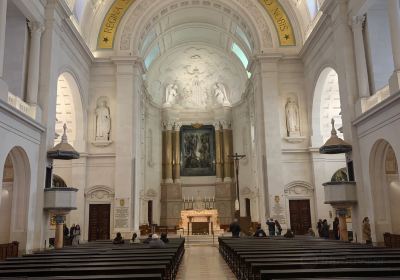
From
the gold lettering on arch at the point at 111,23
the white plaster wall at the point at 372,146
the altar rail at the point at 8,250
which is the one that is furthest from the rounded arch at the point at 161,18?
the altar rail at the point at 8,250

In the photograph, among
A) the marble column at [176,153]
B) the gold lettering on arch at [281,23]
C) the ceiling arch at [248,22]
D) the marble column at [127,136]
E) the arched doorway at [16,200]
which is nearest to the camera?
the arched doorway at [16,200]

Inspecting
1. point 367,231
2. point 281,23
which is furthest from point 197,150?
point 367,231

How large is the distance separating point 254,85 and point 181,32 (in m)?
7.12

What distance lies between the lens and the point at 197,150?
2839 cm

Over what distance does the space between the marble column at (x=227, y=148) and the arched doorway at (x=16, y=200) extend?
16.1 m

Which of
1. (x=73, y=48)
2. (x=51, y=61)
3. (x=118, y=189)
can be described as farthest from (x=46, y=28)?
(x=118, y=189)

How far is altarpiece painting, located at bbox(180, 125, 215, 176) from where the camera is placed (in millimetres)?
28047

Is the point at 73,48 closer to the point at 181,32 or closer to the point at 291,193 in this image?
the point at 181,32

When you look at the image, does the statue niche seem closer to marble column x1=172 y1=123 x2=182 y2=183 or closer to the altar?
the altar

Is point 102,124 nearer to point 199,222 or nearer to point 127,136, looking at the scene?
point 127,136

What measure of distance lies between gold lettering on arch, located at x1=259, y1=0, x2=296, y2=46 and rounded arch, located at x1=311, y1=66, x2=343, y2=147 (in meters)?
3.11

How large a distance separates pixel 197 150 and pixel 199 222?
6538mm

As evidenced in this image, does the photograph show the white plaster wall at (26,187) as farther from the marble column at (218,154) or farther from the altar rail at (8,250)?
the marble column at (218,154)

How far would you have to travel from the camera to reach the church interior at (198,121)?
42.5 ft
